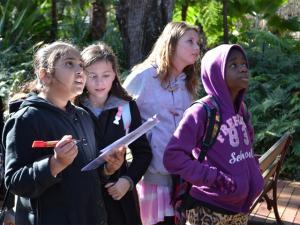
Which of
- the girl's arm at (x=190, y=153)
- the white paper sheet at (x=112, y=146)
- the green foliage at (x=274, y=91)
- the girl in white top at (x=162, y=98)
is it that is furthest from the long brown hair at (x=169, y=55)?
the green foliage at (x=274, y=91)

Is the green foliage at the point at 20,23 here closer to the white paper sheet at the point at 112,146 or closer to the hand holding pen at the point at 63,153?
the white paper sheet at the point at 112,146

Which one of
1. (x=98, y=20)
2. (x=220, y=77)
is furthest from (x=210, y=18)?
(x=220, y=77)

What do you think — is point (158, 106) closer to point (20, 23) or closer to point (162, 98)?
point (162, 98)

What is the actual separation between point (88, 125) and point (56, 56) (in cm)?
39

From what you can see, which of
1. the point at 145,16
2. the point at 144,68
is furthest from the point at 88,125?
the point at 145,16

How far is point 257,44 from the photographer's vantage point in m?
9.98

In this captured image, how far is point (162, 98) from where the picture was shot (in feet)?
12.0

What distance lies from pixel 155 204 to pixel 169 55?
3.29ft

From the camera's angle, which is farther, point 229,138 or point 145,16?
point 145,16

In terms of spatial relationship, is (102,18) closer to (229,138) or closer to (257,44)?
(257,44)

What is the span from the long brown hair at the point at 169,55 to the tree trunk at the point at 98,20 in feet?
25.6

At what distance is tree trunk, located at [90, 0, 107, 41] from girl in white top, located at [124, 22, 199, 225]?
25.8ft

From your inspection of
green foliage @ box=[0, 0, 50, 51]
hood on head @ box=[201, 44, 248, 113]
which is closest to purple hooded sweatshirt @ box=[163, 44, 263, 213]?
hood on head @ box=[201, 44, 248, 113]

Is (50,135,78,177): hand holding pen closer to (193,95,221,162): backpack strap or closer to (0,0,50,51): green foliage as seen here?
(193,95,221,162): backpack strap
